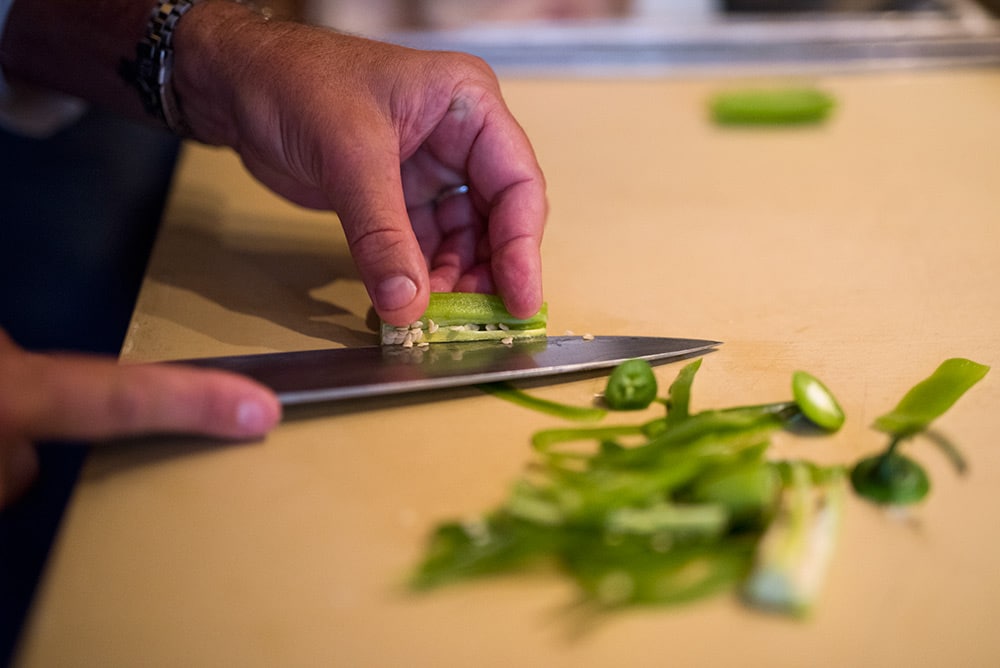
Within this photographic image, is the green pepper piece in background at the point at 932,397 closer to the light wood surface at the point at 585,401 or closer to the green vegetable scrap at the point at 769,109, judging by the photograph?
the light wood surface at the point at 585,401

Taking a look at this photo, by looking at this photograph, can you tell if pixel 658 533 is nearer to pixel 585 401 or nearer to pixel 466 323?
pixel 585 401

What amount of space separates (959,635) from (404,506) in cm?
68

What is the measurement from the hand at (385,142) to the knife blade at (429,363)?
0.08m

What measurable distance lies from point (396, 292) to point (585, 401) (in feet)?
1.09

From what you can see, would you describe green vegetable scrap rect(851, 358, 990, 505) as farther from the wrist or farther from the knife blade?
the wrist

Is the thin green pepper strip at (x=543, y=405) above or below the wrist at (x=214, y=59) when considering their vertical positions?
below

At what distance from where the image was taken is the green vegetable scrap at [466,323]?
145 cm

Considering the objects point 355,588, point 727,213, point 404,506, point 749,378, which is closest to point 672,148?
point 727,213

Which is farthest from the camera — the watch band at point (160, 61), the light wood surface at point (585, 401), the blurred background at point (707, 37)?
the blurred background at point (707, 37)

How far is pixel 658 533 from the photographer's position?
1.05 m

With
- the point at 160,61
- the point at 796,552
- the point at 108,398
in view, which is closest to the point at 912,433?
the point at 796,552

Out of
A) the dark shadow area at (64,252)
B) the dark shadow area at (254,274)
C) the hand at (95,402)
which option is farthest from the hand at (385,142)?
the dark shadow area at (64,252)

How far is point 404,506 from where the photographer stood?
3.77 ft

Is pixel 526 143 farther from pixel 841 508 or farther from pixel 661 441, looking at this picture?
pixel 841 508
